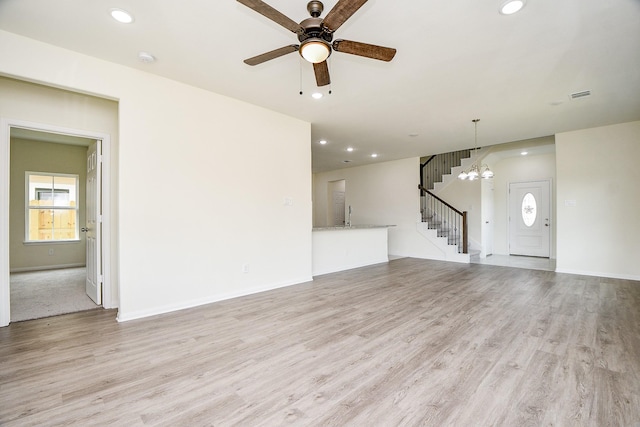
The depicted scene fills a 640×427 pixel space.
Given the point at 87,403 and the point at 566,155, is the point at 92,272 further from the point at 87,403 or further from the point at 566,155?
the point at 566,155

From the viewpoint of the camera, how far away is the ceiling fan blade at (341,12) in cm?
180

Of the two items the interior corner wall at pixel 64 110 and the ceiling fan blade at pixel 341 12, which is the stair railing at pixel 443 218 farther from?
the interior corner wall at pixel 64 110

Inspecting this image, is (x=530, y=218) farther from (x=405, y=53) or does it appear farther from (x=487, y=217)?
(x=405, y=53)

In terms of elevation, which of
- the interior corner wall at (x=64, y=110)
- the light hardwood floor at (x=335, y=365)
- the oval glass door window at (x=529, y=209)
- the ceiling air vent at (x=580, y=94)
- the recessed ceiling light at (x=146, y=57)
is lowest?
the light hardwood floor at (x=335, y=365)

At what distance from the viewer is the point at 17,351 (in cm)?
251

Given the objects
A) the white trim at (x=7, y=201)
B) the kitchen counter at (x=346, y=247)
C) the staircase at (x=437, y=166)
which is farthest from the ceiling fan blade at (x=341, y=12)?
the staircase at (x=437, y=166)

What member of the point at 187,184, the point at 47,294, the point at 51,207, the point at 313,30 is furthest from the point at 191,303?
the point at 51,207

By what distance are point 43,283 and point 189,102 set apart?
4.35 meters

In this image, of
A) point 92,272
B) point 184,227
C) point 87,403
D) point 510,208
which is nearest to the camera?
point 87,403

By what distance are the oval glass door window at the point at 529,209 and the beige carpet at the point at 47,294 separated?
981cm

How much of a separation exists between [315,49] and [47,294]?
5238 mm

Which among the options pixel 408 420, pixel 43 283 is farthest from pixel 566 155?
pixel 43 283

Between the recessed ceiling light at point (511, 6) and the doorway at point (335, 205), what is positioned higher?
the recessed ceiling light at point (511, 6)

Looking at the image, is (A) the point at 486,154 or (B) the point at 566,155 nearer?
(B) the point at 566,155
